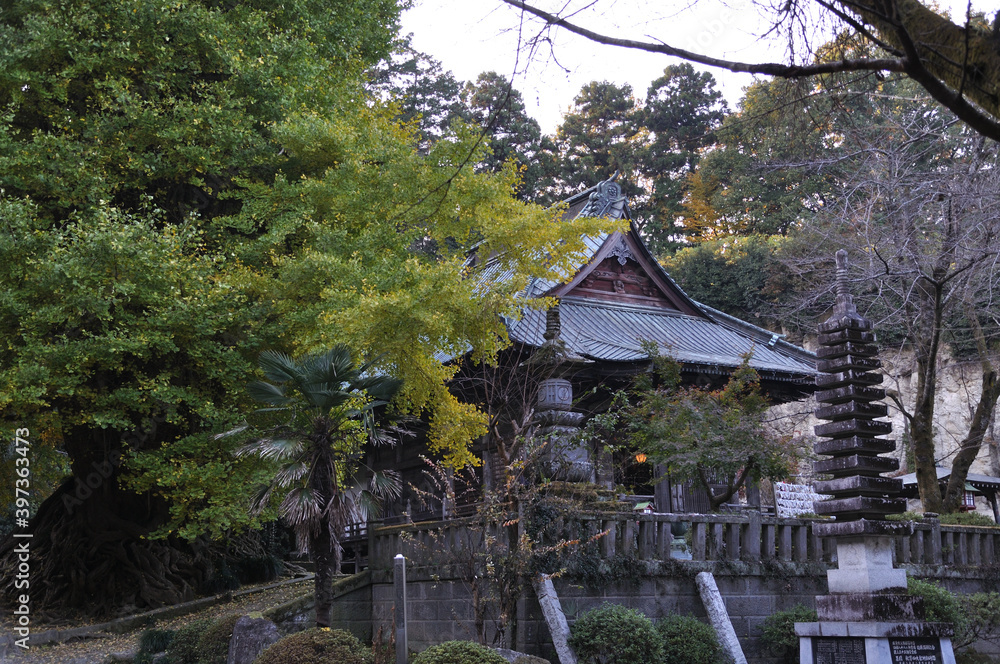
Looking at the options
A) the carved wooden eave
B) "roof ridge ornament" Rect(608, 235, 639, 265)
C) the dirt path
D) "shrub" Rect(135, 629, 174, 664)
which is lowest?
the dirt path

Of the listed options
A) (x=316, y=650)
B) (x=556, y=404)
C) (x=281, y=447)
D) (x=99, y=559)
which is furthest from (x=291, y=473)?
(x=99, y=559)

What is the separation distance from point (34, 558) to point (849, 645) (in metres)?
16.9

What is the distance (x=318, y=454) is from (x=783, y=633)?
25.0 ft

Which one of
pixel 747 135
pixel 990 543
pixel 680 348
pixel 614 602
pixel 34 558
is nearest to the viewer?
pixel 747 135

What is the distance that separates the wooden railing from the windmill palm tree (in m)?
2.16

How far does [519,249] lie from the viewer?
15.2m

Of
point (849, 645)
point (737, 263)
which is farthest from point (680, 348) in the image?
point (737, 263)

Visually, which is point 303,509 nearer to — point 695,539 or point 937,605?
point 695,539

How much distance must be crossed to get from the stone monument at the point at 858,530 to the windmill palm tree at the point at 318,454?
590 centimetres

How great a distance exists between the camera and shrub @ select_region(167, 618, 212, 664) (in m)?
13.8

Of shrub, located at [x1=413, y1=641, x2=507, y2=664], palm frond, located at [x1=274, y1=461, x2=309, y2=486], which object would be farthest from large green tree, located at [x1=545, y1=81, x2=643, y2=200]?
shrub, located at [x1=413, y1=641, x2=507, y2=664]

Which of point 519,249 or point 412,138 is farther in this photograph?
point 412,138

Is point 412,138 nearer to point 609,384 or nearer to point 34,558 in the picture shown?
point 609,384

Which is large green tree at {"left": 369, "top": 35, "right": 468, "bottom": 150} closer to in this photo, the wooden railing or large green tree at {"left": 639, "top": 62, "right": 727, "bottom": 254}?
large green tree at {"left": 639, "top": 62, "right": 727, "bottom": 254}
